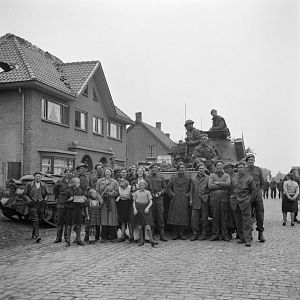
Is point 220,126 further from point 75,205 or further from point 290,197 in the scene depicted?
point 75,205

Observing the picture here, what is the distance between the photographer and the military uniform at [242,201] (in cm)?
998

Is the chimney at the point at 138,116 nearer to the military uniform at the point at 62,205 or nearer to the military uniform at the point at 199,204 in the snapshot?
the military uniform at the point at 199,204

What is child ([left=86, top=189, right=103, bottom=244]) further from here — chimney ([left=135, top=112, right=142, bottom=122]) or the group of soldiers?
chimney ([left=135, top=112, right=142, bottom=122])

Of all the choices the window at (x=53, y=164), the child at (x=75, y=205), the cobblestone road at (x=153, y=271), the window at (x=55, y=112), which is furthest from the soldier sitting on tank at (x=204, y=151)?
the window at (x=55, y=112)

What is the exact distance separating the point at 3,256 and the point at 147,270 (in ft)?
10.8

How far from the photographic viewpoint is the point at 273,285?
597cm

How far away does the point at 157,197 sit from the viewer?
10.6 metres

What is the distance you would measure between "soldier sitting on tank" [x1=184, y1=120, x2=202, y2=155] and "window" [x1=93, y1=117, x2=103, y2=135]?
13872 millimetres

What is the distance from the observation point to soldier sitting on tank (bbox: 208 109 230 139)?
14.8 metres

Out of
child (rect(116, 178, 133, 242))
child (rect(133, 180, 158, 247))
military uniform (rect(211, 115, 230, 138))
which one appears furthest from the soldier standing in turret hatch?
military uniform (rect(211, 115, 230, 138))

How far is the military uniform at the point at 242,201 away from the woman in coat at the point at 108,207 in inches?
108

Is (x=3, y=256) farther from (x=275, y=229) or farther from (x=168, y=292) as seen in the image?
(x=275, y=229)

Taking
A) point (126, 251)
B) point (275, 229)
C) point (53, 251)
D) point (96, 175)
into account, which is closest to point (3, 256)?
point (53, 251)

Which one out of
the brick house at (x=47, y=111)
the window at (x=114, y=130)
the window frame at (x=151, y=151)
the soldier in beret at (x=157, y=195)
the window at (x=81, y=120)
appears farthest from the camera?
the window frame at (x=151, y=151)
